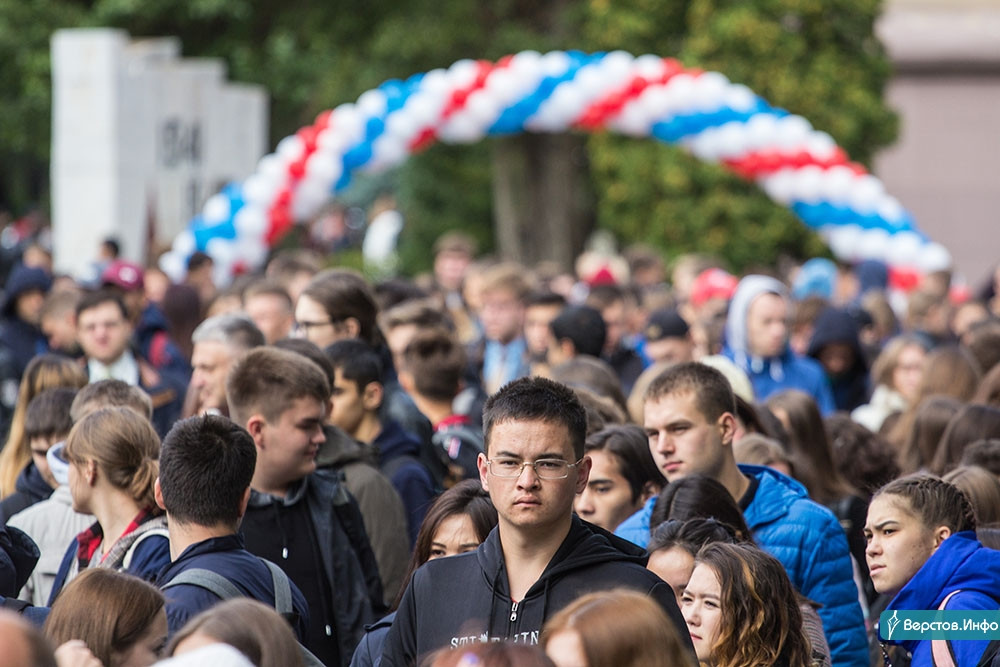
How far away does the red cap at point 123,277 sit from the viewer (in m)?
10.8

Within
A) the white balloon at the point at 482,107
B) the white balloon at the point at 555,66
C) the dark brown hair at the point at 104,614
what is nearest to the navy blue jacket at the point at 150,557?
the dark brown hair at the point at 104,614

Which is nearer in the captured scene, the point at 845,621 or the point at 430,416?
the point at 845,621

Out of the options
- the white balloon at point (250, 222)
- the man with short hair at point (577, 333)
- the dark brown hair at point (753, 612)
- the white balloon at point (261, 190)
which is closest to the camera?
the dark brown hair at point (753, 612)

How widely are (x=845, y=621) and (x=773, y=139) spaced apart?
11798 mm

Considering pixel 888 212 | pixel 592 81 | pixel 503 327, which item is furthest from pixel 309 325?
pixel 888 212

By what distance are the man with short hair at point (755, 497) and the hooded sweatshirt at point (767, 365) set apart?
3960mm

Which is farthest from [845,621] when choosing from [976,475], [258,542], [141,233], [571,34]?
[571,34]

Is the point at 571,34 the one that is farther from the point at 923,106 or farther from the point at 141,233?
the point at 141,233

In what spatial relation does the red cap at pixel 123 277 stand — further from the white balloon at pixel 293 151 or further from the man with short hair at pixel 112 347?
the white balloon at pixel 293 151

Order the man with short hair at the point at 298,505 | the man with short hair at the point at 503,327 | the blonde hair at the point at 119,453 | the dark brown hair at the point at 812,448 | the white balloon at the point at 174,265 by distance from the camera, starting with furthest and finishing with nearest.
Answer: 1. the white balloon at the point at 174,265
2. the man with short hair at the point at 503,327
3. the dark brown hair at the point at 812,448
4. the man with short hair at the point at 298,505
5. the blonde hair at the point at 119,453

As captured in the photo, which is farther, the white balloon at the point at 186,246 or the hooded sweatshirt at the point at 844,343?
the white balloon at the point at 186,246

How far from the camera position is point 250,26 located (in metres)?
23.4

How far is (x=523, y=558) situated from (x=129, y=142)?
13.6m

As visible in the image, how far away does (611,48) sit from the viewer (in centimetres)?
2205
